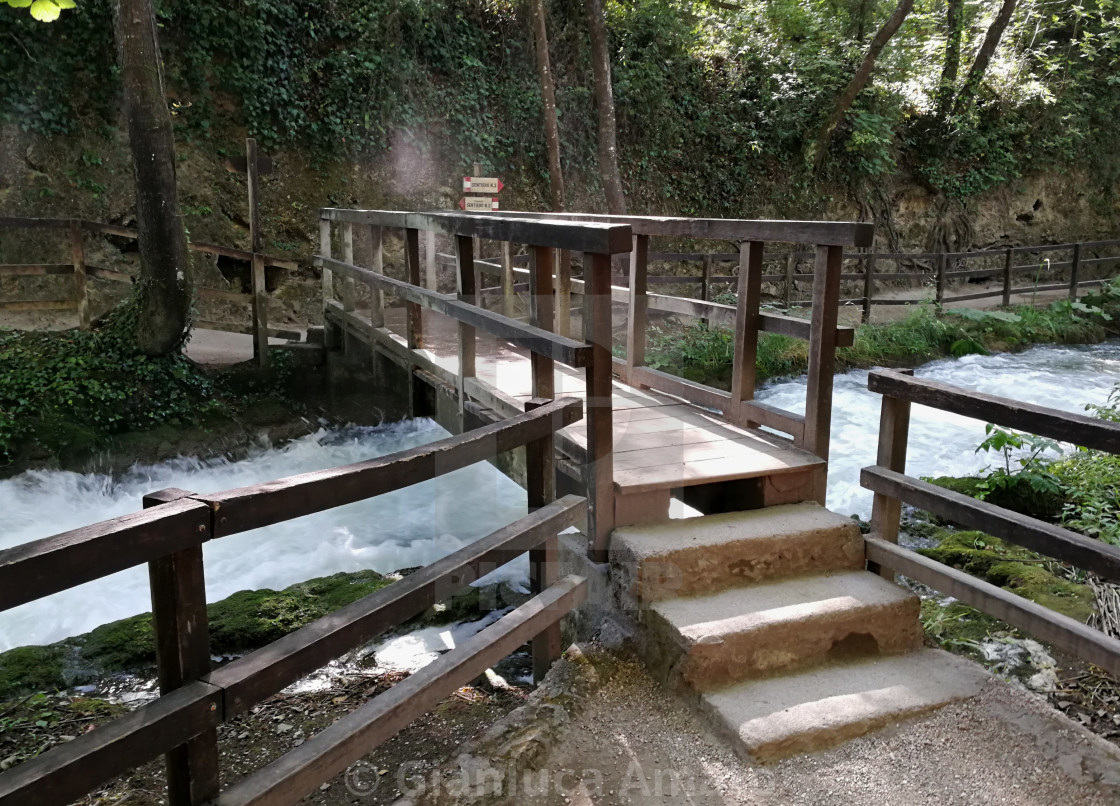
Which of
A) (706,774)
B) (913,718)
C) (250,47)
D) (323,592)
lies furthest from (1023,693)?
(250,47)

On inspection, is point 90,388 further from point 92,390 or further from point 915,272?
point 915,272

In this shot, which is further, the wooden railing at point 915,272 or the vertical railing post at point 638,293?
the wooden railing at point 915,272

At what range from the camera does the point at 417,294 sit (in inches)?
238

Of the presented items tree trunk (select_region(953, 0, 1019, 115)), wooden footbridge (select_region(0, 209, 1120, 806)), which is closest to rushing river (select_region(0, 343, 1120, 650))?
wooden footbridge (select_region(0, 209, 1120, 806))

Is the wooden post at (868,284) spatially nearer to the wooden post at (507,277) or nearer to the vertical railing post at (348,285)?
the vertical railing post at (348,285)

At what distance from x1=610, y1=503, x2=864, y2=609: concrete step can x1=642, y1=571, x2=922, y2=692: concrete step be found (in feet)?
0.22

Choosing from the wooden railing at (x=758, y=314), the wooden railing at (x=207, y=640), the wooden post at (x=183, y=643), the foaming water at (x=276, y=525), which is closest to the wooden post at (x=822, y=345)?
the wooden railing at (x=758, y=314)

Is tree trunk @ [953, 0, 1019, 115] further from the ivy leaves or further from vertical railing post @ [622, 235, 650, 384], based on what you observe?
the ivy leaves

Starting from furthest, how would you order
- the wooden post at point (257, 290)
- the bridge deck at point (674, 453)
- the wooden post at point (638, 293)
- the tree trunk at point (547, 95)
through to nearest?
the tree trunk at point (547, 95)
the wooden post at point (257, 290)
the wooden post at point (638, 293)
the bridge deck at point (674, 453)

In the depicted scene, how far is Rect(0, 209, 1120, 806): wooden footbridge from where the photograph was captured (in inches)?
82.1

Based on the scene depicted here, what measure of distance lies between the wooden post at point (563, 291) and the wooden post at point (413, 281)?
1.07 m

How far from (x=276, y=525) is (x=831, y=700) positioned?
5624mm

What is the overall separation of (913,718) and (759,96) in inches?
655

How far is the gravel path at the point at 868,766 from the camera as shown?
2689mm
